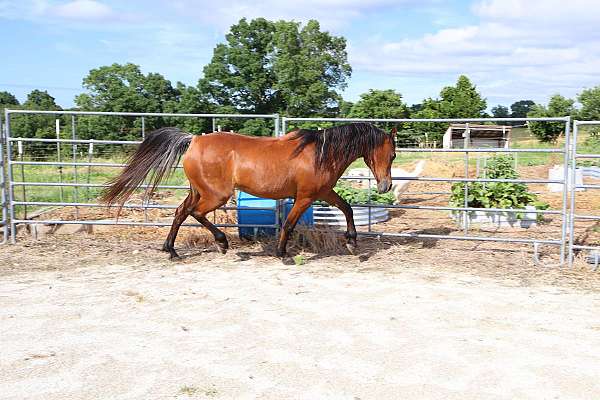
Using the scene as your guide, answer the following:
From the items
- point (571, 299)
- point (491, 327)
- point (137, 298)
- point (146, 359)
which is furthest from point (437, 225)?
point (146, 359)

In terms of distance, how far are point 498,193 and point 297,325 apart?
4.85m

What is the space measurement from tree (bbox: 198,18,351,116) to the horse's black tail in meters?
40.2

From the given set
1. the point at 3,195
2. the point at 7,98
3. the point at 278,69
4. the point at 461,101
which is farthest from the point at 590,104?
the point at 7,98

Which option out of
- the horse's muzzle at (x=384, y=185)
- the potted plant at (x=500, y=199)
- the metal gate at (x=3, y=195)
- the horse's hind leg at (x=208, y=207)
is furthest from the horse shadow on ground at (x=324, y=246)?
the metal gate at (x=3, y=195)

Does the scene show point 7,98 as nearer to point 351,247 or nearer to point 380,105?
point 380,105

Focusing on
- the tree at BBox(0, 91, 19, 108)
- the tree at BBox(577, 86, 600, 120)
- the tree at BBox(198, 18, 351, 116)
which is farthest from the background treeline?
the tree at BBox(0, 91, 19, 108)

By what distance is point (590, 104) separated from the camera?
3825 cm

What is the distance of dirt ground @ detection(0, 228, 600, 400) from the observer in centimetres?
303

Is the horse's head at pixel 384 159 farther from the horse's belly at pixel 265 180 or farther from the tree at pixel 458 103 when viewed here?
the tree at pixel 458 103

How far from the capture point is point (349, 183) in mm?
11289

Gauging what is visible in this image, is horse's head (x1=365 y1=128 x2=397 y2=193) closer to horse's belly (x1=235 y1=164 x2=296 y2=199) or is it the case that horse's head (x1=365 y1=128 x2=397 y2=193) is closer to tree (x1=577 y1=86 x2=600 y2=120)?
horse's belly (x1=235 y1=164 x2=296 y2=199)

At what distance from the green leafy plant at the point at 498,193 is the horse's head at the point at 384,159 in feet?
8.10

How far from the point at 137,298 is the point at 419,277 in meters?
2.73

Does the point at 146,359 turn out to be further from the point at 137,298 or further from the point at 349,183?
the point at 349,183
